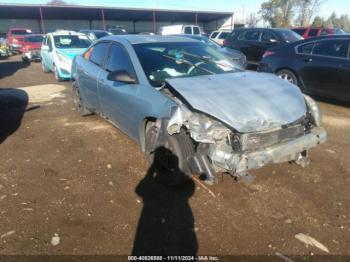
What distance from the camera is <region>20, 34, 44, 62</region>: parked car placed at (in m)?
18.2

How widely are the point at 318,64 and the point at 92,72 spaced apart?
16.8 feet

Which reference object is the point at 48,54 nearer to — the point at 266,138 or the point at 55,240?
the point at 55,240

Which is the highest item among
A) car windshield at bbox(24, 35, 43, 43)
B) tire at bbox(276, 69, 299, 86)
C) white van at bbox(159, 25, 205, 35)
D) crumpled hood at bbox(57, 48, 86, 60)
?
white van at bbox(159, 25, 205, 35)

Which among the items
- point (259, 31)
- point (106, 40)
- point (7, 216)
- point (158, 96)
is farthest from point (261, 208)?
point (259, 31)

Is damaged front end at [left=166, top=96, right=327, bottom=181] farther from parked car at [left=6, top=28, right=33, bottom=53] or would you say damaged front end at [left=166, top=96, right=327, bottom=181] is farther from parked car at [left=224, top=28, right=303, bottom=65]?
parked car at [left=6, top=28, right=33, bottom=53]

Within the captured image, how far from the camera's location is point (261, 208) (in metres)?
3.46

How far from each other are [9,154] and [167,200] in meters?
2.91

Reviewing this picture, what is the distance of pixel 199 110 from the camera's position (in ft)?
10.9

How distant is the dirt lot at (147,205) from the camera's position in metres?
2.96

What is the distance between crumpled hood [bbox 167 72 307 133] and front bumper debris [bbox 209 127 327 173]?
0.81ft

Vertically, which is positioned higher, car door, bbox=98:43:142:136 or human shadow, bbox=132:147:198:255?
car door, bbox=98:43:142:136

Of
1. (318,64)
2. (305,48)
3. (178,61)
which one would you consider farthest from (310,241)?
(305,48)

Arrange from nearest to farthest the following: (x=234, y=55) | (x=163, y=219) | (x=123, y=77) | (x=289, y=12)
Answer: (x=163, y=219) → (x=123, y=77) → (x=234, y=55) → (x=289, y=12)

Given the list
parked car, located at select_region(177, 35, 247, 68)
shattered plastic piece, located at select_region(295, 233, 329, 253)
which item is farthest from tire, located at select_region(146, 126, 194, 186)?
parked car, located at select_region(177, 35, 247, 68)
